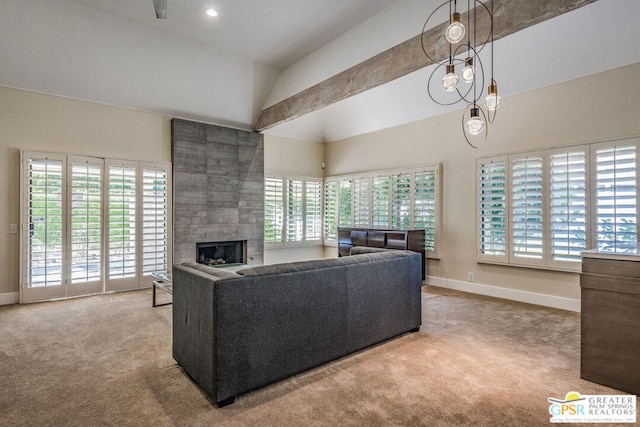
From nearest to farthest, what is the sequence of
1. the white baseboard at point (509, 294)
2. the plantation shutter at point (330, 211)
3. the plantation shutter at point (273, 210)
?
1. the white baseboard at point (509, 294)
2. the plantation shutter at point (273, 210)
3. the plantation shutter at point (330, 211)

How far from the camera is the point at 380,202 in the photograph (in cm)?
655

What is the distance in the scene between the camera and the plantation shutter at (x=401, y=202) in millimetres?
6062

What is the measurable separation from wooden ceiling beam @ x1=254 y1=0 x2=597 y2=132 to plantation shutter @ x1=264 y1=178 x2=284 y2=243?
3.92 ft

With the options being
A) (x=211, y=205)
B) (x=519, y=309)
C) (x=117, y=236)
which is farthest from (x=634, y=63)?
(x=117, y=236)

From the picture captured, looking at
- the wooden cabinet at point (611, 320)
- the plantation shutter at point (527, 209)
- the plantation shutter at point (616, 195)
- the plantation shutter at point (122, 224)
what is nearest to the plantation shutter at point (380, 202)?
the plantation shutter at point (527, 209)

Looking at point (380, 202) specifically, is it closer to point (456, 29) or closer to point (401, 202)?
point (401, 202)

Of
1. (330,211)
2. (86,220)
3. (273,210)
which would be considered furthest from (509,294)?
(86,220)

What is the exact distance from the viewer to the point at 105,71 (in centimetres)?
478

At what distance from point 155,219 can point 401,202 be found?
4.15 m

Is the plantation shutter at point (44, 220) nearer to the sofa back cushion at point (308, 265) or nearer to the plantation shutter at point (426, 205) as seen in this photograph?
the sofa back cushion at point (308, 265)

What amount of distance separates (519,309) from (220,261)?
4.72 metres

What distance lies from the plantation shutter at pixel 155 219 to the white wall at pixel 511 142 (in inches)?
154

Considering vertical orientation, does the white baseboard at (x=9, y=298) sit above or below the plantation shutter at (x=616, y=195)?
below

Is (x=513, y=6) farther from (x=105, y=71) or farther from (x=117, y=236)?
(x=117, y=236)
